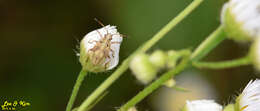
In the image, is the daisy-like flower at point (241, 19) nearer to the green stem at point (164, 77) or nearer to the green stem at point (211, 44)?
the green stem at point (211, 44)

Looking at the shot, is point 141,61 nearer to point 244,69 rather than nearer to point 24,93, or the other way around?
point 24,93

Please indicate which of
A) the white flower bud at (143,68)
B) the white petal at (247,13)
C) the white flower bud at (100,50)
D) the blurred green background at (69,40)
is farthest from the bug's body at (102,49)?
the blurred green background at (69,40)

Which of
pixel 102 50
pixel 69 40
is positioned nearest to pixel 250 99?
pixel 102 50

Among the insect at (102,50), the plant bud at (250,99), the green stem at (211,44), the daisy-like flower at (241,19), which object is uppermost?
the insect at (102,50)

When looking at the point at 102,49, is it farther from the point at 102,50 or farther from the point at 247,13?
the point at 247,13

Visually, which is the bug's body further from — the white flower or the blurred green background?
the blurred green background

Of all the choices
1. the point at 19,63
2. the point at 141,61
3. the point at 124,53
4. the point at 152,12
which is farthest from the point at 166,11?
the point at 141,61

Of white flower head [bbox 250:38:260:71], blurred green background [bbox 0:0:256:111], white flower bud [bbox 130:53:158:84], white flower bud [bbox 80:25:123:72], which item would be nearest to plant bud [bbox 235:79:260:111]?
white flower head [bbox 250:38:260:71]
